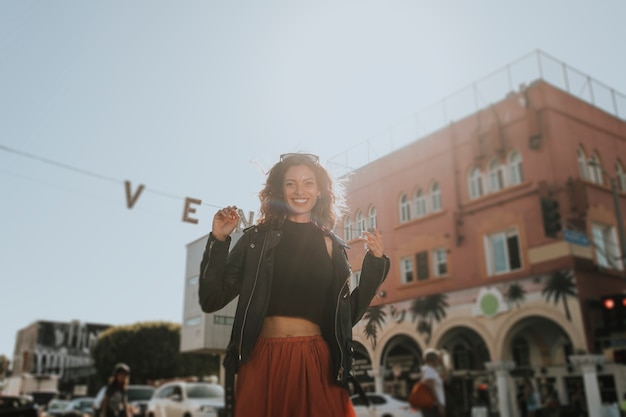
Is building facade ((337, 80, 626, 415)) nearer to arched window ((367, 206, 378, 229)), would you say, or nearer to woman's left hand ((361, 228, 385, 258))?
arched window ((367, 206, 378, 229))

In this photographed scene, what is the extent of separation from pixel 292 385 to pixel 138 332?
47.6 m

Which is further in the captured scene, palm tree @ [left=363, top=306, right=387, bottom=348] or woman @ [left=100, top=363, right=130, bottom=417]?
woman @ [left=100, top=363, right=130, bottom=417]

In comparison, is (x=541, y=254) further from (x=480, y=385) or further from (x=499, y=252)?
(x=480, y=385)

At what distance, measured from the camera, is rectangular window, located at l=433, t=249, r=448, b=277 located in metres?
21.2

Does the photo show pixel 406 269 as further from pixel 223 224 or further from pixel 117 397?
pixel 223 224

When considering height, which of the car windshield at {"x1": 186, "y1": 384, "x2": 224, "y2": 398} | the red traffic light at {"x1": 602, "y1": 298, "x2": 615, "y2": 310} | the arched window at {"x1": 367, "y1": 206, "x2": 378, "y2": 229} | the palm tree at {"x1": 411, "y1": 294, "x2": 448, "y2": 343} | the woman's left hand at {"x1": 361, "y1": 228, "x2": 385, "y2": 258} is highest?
the palm tree at {"x1": 411, "y1": 294, "x2": 448, "y2": 343}

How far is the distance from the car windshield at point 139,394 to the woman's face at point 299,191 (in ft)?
50.1

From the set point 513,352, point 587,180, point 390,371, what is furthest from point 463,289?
point 587,180

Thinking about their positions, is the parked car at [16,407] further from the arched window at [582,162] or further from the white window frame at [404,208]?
the arched window at [582,162]

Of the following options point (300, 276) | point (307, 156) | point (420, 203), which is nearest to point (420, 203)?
point (420, 203)

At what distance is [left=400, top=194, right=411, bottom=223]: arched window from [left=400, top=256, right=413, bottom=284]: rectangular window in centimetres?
165

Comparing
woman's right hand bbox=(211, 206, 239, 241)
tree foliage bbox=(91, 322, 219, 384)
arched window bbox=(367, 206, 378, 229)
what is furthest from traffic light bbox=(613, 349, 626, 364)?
tree foliage bbox=(91, 322, 219, 384)

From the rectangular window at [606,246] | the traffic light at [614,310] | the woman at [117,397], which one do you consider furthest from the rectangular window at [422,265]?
the woman at [117,397]

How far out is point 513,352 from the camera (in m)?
20.4
